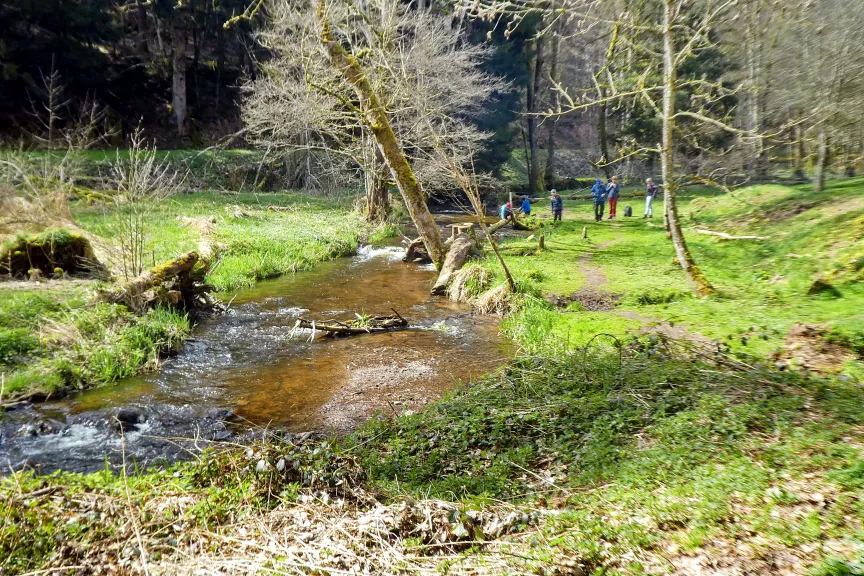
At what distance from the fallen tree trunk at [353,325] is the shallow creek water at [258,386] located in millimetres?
254

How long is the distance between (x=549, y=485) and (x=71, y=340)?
7.39 metres

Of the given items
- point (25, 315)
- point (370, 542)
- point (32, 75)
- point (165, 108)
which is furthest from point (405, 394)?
point (165, 108)

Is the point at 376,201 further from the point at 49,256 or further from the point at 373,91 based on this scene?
the point at 49,256

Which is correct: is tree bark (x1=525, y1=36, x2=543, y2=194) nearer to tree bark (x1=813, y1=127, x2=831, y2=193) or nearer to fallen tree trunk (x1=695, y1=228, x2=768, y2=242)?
tree bark (x1=813, y1=127, x2=831, y2=193)

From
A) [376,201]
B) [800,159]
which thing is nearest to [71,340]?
[376,201]

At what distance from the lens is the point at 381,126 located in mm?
12750

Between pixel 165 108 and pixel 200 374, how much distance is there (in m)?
33.9

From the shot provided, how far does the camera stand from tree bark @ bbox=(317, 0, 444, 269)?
1227 cm

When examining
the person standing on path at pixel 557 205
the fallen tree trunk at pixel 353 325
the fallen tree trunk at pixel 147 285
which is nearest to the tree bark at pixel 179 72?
the person standing on path at pixel 557 205

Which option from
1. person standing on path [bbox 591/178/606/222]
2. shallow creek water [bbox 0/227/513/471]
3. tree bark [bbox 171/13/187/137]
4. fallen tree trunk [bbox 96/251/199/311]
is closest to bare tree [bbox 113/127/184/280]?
fallen tree trunk [bbox 96/251/199/311]

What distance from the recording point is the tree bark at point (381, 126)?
40.2 feet

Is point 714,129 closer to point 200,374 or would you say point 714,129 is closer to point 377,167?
point 377,167

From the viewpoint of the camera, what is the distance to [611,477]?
3.99m

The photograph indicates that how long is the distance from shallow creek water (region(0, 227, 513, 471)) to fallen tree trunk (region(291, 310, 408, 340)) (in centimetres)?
25
